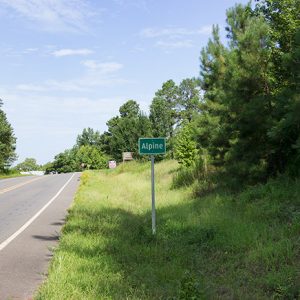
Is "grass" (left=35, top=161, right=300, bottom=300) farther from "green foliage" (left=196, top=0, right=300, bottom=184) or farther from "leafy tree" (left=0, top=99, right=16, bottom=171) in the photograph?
"leafy tree" (left=0, top=99, right=16, bottom=171)

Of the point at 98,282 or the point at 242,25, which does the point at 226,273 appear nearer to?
the point at 98,282

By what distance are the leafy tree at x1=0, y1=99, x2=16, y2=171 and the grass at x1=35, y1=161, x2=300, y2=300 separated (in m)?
52.6

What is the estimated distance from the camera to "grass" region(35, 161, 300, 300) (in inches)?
229

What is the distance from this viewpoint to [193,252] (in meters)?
8.18

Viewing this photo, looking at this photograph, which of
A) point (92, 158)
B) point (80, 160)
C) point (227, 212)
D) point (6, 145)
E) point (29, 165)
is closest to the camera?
point (227, 212)

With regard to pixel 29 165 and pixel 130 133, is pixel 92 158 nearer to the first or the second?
pixel 130 133

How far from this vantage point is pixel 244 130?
1201 cm

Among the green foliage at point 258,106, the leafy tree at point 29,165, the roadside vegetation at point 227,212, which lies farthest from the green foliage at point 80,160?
the green foliage at point 258,106

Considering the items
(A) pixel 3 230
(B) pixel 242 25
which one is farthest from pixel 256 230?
(B) pixel 242 25

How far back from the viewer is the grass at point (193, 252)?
5816 millimetres

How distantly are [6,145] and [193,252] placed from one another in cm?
5920

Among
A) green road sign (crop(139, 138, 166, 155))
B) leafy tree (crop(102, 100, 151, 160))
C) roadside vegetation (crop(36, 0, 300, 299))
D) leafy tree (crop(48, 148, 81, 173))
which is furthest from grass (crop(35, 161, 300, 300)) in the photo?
leafy tree (crop(48, 148, 81, 173))

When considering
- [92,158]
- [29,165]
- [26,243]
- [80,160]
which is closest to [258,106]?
[26,243]

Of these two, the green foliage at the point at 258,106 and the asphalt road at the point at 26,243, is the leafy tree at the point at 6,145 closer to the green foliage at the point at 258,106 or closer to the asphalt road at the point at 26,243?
the asphalt road at the point at 26,243
